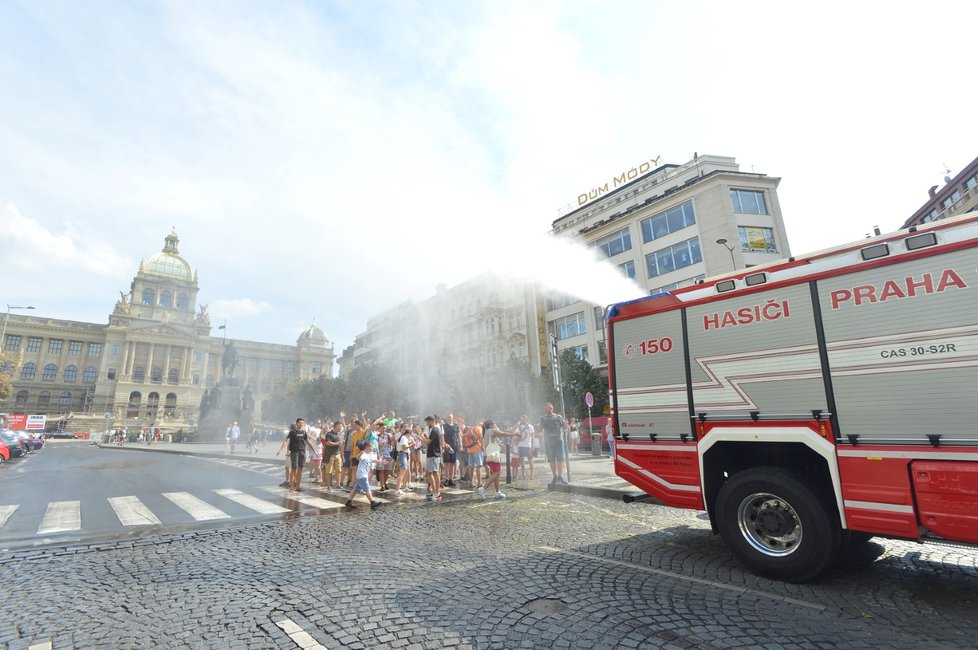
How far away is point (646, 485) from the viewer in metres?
5.67

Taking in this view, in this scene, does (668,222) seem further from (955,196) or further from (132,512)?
(955,196)

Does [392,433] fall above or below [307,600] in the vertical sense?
above

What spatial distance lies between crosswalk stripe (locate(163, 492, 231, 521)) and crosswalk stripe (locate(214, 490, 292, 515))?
0.60 metres

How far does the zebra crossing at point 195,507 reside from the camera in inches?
298

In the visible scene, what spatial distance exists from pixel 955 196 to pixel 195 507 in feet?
235

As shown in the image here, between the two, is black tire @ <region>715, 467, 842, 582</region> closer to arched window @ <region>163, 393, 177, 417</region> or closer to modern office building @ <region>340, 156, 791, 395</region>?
modern office building @ <region>340, 156, 791, 395</region>

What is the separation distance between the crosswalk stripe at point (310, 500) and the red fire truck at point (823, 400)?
21.3ft

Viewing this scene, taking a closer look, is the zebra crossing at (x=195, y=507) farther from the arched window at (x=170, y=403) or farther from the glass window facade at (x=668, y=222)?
the arched window at (x=170, y=403)

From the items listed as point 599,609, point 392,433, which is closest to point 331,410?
point 392,433

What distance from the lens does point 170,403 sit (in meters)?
87.5

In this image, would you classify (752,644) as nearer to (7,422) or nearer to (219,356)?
(7,422)

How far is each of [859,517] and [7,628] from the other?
723cm

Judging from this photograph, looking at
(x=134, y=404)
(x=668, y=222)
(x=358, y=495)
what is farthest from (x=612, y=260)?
(x=134, y=404)

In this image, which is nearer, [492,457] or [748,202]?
[492,457]
